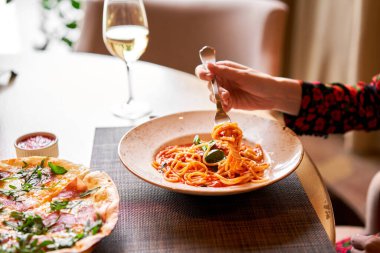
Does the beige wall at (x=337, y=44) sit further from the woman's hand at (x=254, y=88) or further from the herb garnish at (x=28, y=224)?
the herb garnish at (x=28, y=224)

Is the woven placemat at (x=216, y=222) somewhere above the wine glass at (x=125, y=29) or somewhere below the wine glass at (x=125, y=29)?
below

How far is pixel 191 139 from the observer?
131 centimetres

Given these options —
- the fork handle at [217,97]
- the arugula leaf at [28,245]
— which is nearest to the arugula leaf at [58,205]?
the arugula leaf at [28,245]

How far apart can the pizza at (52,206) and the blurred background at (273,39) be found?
2.63ft

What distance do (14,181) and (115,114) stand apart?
19.7 inches

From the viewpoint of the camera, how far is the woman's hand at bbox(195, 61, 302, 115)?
4.59 feet

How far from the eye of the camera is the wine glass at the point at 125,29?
1.46 metres

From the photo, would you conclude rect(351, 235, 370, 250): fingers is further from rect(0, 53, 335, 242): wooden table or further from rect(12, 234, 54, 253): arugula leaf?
rect(12, 234, 54, 253): arugula leaf

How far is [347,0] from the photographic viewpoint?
305 cm

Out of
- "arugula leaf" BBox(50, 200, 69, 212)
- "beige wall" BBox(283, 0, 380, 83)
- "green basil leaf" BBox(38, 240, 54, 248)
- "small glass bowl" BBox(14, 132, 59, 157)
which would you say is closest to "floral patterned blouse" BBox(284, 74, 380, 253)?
"small glass bowl" BBox(14, 132, 59, 157)

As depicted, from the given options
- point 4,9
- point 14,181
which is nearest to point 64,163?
point 14,181

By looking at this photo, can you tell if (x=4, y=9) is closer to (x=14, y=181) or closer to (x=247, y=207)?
(x=14, y=181)

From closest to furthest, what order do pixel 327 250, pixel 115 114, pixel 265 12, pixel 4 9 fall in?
1. pixel 327 250
2. pixel 115 114
3. pixel 265 12
4. pixel 4 9

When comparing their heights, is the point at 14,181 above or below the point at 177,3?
below
